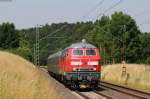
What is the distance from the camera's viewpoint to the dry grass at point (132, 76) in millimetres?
42641

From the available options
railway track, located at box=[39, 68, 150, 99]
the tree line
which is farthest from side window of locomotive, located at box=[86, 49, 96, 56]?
the tree line

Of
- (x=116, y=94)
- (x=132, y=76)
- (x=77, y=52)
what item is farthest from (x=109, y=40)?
(x=116, y=94)

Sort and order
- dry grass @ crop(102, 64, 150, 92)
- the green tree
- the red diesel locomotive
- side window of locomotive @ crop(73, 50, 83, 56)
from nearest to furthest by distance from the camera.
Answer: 1. the red diesel locomotive
2. side window of locomotive @ crop(73, 50, 83, 56)
3. dry grass @ crop(102, 64, 150, 92)
4. the green tree

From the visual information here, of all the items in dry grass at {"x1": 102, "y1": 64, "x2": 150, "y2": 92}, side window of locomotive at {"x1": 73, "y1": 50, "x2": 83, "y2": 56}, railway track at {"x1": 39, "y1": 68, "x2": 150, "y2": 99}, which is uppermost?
side window of locomotive at {"x1": 73, "y1": 50, "x2": 83, "y2": 56}

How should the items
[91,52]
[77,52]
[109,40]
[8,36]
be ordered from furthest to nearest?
1. [8,36]
2. [109,40]
3. [77,52]
4. [91,52]

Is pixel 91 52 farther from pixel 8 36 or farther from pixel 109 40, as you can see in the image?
pixel 8 36

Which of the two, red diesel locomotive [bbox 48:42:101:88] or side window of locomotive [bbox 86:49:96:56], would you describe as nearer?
red diesel locomotive [bbox 48:42:101:88]

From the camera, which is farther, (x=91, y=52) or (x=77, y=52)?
(x=77, y=52)

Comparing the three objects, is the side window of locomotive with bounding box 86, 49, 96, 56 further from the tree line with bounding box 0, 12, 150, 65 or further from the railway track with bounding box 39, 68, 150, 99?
the tree line with bounding box 0, 12, 150, 65

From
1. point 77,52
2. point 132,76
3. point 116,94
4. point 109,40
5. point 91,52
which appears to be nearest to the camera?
point 116,94

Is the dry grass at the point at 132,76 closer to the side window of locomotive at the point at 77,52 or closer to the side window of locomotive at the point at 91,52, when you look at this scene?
the side window of locomotive at the point at 91,52

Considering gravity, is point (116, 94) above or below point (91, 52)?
below

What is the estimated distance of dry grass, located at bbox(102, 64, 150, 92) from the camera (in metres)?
42.6

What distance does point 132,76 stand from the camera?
4862 centimetres
